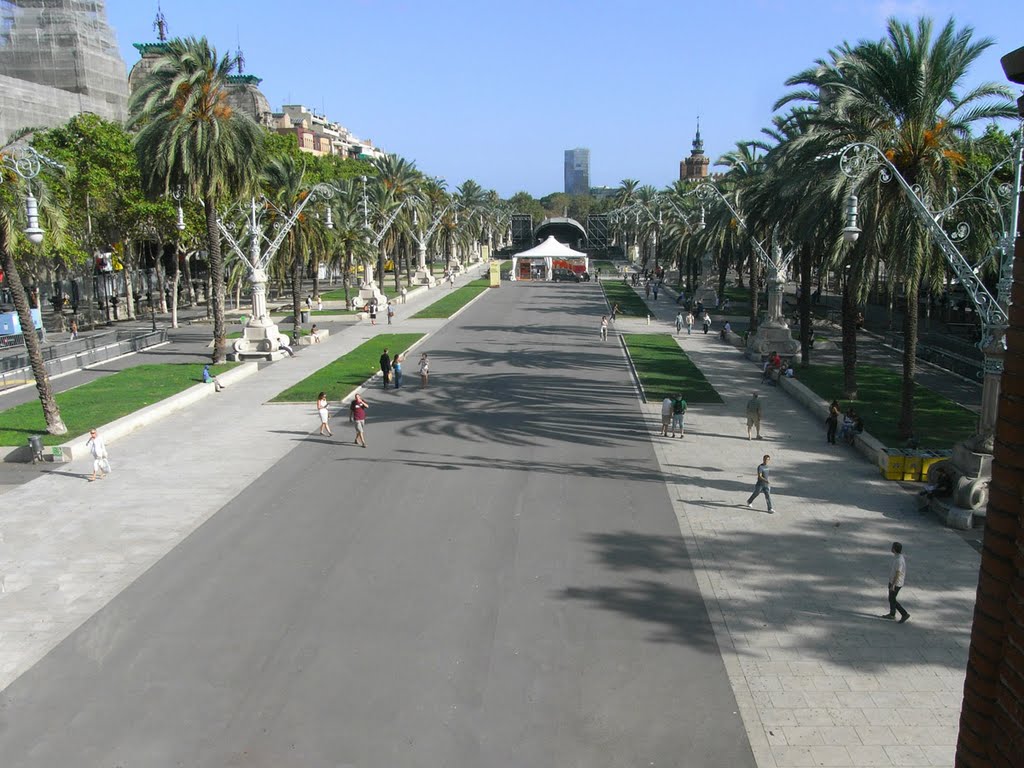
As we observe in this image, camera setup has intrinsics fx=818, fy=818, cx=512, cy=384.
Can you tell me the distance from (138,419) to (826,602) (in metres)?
18.3

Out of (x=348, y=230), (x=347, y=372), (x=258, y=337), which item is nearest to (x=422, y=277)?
(x=348, y=230)

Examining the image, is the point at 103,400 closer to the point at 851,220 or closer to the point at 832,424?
the point at 832,424

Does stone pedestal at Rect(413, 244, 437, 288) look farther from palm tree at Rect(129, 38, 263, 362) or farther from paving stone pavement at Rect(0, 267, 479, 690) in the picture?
paving stone pavement at Rect(0, 267, 479, 690)

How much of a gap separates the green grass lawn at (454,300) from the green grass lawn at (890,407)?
90.1ft

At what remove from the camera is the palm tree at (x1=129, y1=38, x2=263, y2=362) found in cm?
2992

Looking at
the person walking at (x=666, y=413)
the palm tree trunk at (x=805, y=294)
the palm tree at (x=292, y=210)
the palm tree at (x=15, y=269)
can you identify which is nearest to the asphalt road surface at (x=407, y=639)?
the person walking at (x=666, y=413)

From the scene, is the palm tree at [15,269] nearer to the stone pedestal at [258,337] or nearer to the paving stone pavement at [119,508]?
the paving stone pavement at [119,508]

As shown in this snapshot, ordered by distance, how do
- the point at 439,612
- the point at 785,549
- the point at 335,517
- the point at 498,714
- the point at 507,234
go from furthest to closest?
the point at 507,234 < the point at 335,517 < the point at 785,549 < the point at 439,612 < the point at 498,714

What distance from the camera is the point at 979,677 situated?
3.88m

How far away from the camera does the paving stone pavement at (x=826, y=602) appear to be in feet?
28.1

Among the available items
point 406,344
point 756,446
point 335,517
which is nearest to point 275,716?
point 335,517

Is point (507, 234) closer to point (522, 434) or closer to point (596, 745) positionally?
point (522, 434)

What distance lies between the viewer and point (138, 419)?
22375 millimetres

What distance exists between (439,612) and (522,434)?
10.3 m
